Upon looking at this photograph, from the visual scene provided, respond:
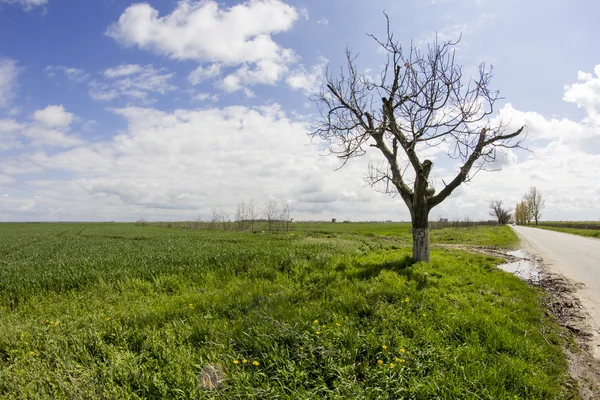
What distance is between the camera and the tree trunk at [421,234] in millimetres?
11312

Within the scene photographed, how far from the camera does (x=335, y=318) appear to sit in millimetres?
5742

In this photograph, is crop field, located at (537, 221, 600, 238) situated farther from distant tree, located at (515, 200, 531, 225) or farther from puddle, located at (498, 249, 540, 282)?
distant tree, located at (515, 200, 531, 225)

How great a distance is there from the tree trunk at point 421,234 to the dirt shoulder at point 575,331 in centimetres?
335

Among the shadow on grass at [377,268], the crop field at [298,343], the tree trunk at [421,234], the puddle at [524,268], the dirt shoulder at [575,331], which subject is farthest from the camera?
the puddle at [524,268]

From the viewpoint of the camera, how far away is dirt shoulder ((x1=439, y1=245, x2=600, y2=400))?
458cm

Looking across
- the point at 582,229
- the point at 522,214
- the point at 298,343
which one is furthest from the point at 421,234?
the point at 522,214

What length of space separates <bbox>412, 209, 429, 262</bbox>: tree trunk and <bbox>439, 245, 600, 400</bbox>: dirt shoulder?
3347 millimetres

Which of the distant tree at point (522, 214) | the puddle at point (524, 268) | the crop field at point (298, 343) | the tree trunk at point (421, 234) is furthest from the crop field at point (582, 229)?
the distant tree at point (522, 214)

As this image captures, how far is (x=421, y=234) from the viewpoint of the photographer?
11.3 meters

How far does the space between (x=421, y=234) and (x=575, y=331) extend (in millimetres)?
5245

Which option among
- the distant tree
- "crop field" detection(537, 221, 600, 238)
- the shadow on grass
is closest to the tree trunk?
the shadow on grass

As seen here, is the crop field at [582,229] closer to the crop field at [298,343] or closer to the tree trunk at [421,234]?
the tree trunk at [421,234]

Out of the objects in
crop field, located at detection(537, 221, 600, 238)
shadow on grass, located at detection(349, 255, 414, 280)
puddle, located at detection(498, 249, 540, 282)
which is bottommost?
puddle, located at detection(498, 249, 540, 282)

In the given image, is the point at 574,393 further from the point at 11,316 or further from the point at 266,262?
the point at 11,316
